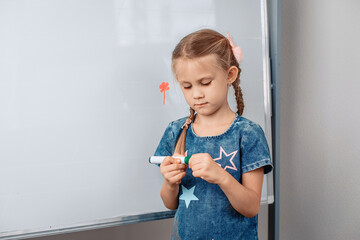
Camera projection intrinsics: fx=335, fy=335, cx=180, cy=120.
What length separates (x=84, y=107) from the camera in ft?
3.43

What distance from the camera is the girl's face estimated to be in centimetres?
82

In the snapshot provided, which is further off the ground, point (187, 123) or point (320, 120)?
point (187, 123)

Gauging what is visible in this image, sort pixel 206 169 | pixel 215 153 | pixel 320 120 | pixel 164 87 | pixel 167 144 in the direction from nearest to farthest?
pixel 206 169 → pixel 215 153 → pixel 167 144 → pixel 164 87 → pixel 320 120

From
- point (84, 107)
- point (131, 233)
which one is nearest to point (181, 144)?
point (84, 107)

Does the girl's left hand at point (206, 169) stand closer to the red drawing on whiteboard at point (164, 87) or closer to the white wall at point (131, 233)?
the red drawing on whiteboard at point (164, 87)

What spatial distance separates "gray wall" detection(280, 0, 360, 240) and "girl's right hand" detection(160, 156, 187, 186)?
70 centimetres

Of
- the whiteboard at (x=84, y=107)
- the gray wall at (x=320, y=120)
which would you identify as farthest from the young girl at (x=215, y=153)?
the gray wall at (x=320, y=120)

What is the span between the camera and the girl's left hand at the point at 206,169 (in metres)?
0.76

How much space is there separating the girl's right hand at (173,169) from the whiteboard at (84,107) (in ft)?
1.03

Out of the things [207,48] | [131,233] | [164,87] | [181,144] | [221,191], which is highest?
[207,48]

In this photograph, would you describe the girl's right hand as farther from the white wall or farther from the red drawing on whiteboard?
the white wall

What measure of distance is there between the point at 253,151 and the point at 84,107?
54 cm

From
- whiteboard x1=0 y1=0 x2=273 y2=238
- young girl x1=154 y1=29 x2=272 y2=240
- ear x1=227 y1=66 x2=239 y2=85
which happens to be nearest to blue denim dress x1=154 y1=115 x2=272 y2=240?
young girl x1=154 y1=29 x2=272 y2=240

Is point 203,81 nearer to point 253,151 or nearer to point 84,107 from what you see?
point 253,151
